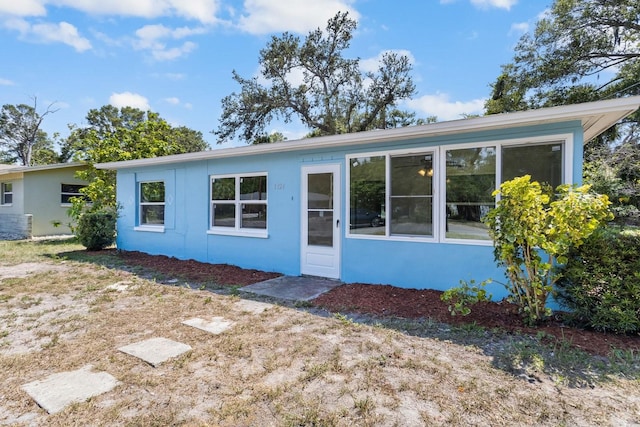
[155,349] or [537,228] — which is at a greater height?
[537,228]

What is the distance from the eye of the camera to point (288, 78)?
20766mm

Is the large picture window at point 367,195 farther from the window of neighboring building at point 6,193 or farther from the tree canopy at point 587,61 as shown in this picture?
the window of neighboring building at point 6,193

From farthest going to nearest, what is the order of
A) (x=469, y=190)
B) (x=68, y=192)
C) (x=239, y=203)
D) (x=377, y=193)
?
(x=68, y=192), (x=239, y=203), (x=377, y=193), (x=469, y=190)

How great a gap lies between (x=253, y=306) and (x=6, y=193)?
673 inches

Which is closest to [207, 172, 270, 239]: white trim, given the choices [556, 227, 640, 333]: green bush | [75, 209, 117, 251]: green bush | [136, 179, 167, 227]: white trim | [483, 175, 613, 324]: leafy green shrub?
[136, 179, 167, 227]: white trim

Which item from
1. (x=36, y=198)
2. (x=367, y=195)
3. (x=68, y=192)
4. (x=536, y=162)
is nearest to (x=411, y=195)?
(x=367, y=195)

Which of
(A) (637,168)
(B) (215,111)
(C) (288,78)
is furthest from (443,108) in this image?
(B) (215,111)

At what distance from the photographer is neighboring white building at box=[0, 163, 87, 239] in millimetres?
14031

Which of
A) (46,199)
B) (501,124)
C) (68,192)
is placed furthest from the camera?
(68,192)

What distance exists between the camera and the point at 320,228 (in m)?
6.61

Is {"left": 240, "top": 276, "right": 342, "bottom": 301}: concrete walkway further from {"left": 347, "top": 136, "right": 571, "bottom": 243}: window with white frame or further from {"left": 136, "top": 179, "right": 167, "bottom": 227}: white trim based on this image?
{"left": 136, "top": 179, "right": 167, "bottom": 227}: white trim

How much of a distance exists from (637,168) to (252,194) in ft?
40.0

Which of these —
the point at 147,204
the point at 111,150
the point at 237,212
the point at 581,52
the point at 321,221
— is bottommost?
the point at 321,221

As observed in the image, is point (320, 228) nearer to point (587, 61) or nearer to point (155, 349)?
point (155, 349)
